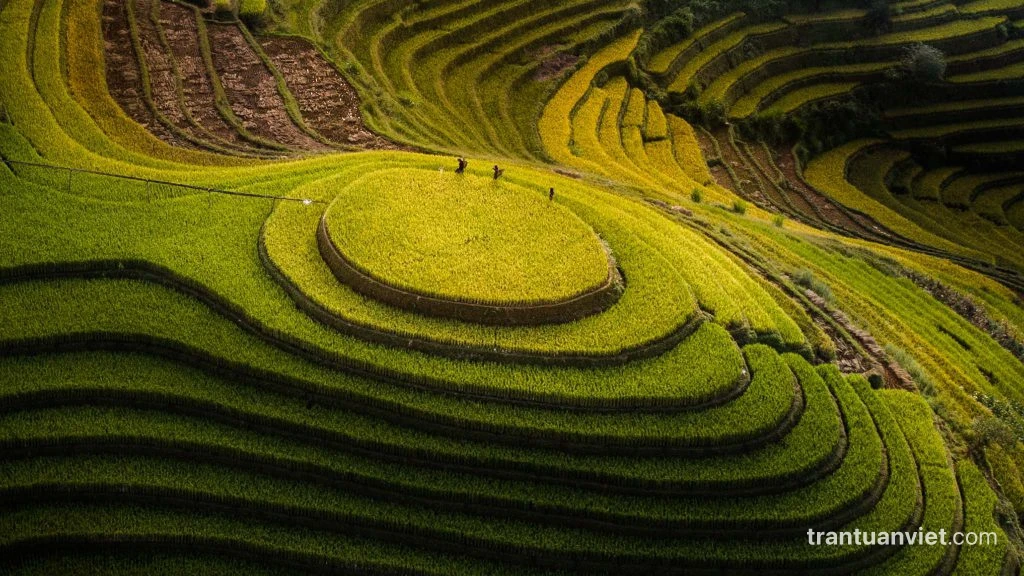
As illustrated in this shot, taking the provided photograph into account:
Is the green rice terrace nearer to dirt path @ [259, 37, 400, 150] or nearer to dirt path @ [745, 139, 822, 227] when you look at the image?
dirt path @ [259, 37, 400, 150]

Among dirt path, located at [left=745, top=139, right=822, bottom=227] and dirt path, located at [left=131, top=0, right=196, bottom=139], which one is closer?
dirt path, located at [left=131, top=0, right=196, bottom=139]

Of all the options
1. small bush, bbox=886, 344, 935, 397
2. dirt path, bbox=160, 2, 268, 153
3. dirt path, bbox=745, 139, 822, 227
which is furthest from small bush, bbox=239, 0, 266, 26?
small bush, bbox=886, 344, 935, 397

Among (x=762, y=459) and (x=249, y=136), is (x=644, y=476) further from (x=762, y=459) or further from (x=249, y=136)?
(x=249, y=136)

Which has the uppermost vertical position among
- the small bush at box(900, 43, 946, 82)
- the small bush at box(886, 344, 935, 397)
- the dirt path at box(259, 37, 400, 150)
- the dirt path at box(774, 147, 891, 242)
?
the small bush at box(900, 43, 946, 82)

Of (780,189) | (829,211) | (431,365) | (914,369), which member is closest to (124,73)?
(431,365)

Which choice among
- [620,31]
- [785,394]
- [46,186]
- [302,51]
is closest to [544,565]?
[785,394]

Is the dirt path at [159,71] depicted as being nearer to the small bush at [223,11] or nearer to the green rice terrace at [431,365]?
the green rice terrace at [431,365]
